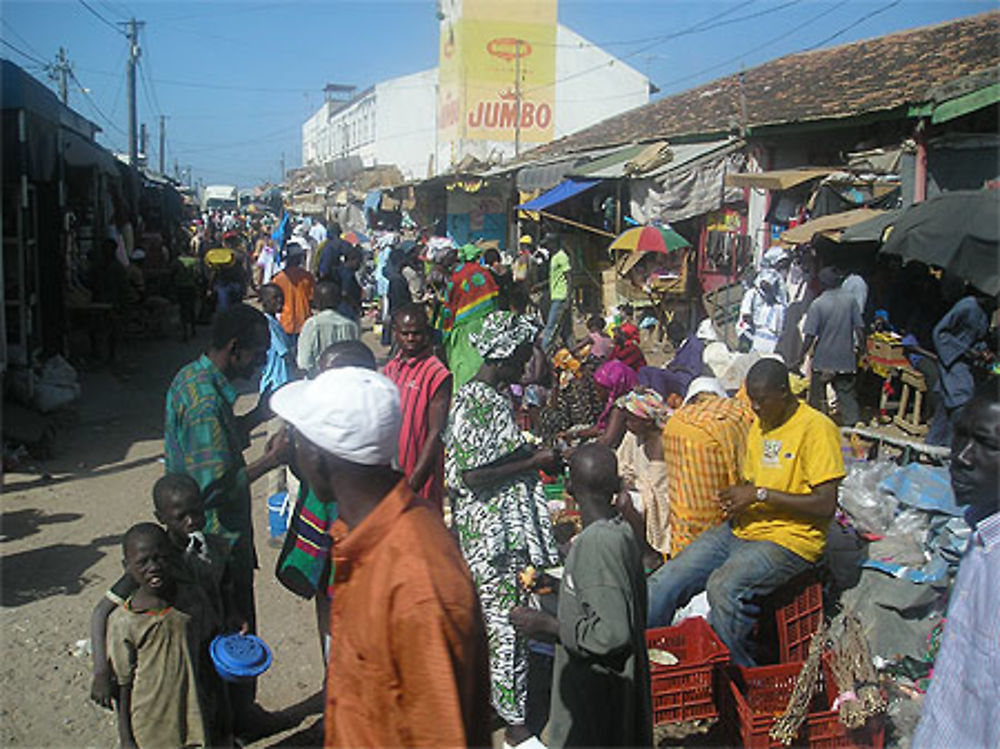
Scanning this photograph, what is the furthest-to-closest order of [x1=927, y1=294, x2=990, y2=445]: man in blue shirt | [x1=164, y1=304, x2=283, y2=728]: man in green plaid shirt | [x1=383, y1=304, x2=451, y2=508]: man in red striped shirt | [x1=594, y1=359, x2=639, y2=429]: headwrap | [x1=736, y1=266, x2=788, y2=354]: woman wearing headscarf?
[x1=736, y1=266, x2=788, y2=354]: woman wearing headscarf
[x1=927, y1=294, x2=990, y2=445]: man in blue shirt
[x1=594, y1=359, x2=639, y2=429]: headwrap
[x1=383, y1=304, x2=451, y2=508]: man in red striped shirt
[x1=164, y1=304, x2=283, y2=728]: man in green plaid shirt

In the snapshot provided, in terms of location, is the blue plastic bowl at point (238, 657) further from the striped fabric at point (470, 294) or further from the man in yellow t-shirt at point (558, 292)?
the man in yellow t-shirt at point (558, 292)

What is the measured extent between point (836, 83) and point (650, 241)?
3738mm

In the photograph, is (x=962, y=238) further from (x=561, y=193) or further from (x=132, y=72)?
(x=132, y=72)

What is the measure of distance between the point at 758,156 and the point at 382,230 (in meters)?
19.3

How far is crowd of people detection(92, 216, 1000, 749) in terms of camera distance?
1789 mm

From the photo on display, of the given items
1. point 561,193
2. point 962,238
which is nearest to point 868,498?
point 962,238

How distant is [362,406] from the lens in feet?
6.21

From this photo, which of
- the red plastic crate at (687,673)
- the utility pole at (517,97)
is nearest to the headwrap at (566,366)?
the red plastic crate at (687,673)

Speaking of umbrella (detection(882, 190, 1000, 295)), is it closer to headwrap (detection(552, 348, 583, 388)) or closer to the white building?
headwrap (detection(552, 348, 583, 388))

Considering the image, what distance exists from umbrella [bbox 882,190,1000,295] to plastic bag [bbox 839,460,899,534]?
2.14 m

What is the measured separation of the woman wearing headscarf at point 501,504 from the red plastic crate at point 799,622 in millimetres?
1308

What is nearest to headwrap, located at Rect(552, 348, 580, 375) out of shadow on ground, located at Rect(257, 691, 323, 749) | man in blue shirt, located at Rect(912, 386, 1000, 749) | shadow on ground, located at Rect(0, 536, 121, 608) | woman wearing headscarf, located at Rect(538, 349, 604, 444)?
woman wearing headscarf, located at Rect(538, 349, 604, 444)

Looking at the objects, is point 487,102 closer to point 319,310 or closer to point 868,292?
point 868,292

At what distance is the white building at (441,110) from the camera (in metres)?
37.7
